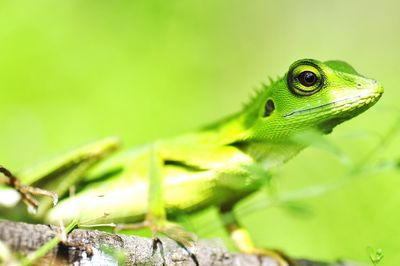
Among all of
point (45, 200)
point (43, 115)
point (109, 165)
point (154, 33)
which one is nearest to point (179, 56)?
point (154, 33)

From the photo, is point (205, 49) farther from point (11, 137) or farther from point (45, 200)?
point (45, 200)

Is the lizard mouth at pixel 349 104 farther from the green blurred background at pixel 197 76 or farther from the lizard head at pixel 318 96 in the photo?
the green blurred background at pixel 197 76

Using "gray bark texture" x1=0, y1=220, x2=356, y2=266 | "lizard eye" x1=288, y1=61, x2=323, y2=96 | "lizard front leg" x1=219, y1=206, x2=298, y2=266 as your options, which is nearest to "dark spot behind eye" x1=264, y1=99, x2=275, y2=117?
"lizard eye" x1=288, y1=61, x2=323, y2=96

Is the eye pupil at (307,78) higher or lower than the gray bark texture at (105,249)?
higher

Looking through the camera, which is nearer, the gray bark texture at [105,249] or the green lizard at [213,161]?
the gray bark texture at [105,249]

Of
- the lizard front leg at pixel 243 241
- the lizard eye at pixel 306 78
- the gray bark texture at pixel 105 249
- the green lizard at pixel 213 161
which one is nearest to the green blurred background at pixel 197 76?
the lizard front leg at pixel 243 241

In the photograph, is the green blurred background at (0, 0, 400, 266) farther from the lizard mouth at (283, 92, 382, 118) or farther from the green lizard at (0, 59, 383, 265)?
the lizard mouth at (283, 92, 382, 118)

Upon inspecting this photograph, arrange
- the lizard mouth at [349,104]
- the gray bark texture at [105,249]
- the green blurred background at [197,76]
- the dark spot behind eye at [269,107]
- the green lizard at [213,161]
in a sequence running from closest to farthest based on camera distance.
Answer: the gray bark texture at [105,249]
the lizard mouth at [349,104]
the green lizard at [213,161]
the dark spot behind eye at [269,107]
the green blurred background at [197,76]
